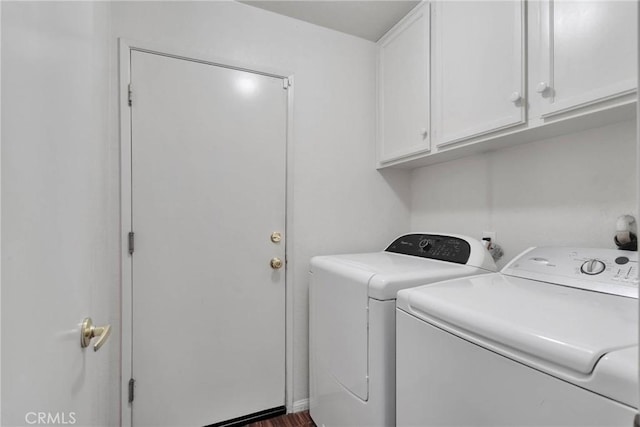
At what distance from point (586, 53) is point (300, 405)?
218 cm

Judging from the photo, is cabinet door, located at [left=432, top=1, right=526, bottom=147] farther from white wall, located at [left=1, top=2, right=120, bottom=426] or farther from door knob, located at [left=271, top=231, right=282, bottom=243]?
white wall, located at [left=1, top=2, right=120, bottom=426]

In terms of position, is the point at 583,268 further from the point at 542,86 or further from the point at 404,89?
the point at 404,89

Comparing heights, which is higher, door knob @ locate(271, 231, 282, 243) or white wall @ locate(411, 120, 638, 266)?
white wall @ locate(411, 120, 638, 266)

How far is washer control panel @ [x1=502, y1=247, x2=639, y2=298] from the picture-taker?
3.03 ft

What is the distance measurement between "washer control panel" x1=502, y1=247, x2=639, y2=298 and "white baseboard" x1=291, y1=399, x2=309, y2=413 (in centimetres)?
142

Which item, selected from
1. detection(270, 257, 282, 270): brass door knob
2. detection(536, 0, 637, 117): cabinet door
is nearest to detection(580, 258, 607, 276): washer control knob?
detection(536, 0, 637, 117): cabinet door

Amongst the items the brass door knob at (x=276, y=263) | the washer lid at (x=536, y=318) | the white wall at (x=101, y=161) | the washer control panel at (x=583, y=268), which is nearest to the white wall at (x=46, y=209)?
the white wall at (x=101, y=161)

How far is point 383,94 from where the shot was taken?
2.03m

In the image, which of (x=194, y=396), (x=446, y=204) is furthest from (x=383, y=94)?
(x=194, y=396)

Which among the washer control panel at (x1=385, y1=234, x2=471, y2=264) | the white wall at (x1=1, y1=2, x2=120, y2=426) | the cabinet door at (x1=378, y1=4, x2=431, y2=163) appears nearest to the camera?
the white wall at (x1=1, y1=2, x2=120, y2=426)

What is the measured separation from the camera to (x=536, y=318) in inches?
27.5

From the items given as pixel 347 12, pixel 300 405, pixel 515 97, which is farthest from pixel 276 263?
pixel 347 12

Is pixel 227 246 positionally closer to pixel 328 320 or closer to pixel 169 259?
pixel 169 259

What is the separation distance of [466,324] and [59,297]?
0.91m
